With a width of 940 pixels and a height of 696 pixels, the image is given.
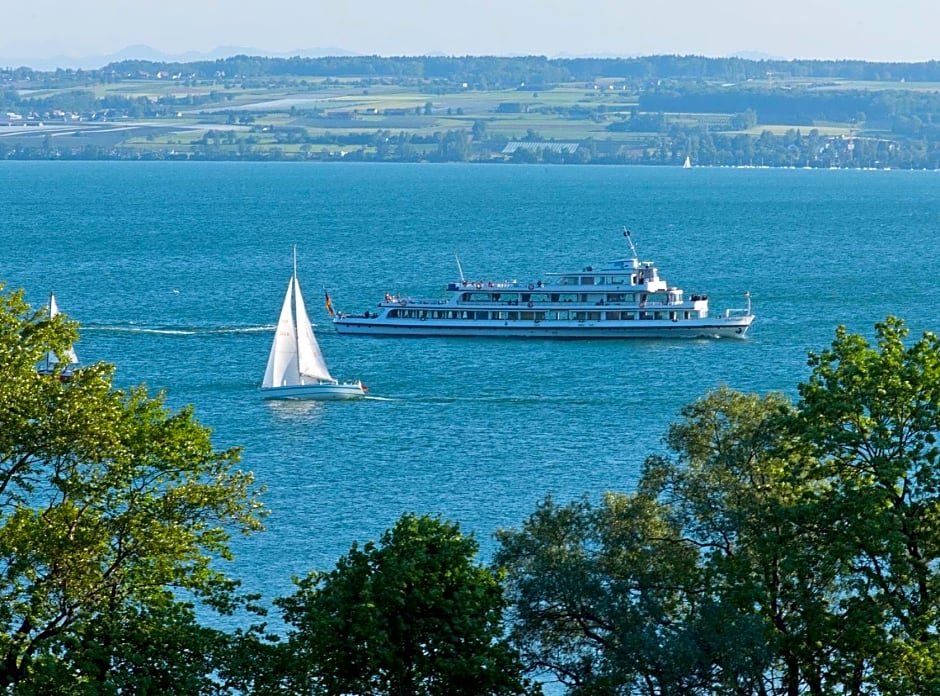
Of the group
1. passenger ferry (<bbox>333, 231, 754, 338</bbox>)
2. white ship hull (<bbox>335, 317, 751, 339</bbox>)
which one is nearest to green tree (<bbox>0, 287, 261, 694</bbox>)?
white ship hull (<bbox>335, 317, 751, 339</bbox>)

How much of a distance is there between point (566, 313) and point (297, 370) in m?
32.8

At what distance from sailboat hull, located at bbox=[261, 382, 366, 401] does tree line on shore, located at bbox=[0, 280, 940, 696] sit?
5672 cm

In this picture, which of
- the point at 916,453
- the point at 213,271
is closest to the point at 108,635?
the point at 916,453

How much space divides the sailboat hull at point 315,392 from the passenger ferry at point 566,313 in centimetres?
2766

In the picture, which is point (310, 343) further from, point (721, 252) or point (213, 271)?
point (721, 252)

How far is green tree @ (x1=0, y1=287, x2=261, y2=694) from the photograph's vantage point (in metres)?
32.8

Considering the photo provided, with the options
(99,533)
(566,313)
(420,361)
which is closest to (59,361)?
(99,533)

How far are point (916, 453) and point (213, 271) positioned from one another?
13287 cm

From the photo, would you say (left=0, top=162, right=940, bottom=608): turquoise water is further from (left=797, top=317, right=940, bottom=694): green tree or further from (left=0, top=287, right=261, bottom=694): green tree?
(left=797, top=317, right=940, bottom=694): green tree

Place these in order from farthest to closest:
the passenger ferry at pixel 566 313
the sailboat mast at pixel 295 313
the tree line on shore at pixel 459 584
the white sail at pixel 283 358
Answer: the passenger ferry at pixel 566 313 → the sailboat mast at pixel 295 313 → the white sail at pixel 283 358 → the tree line on shore at pixel 459 584

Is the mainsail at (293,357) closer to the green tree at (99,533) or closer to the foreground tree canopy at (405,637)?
the green tree at (99,533)

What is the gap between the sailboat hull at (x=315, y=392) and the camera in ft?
307

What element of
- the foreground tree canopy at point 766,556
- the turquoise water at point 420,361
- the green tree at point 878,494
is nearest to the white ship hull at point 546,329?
the turquoise water at point 420,361

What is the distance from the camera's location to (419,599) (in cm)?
3400
